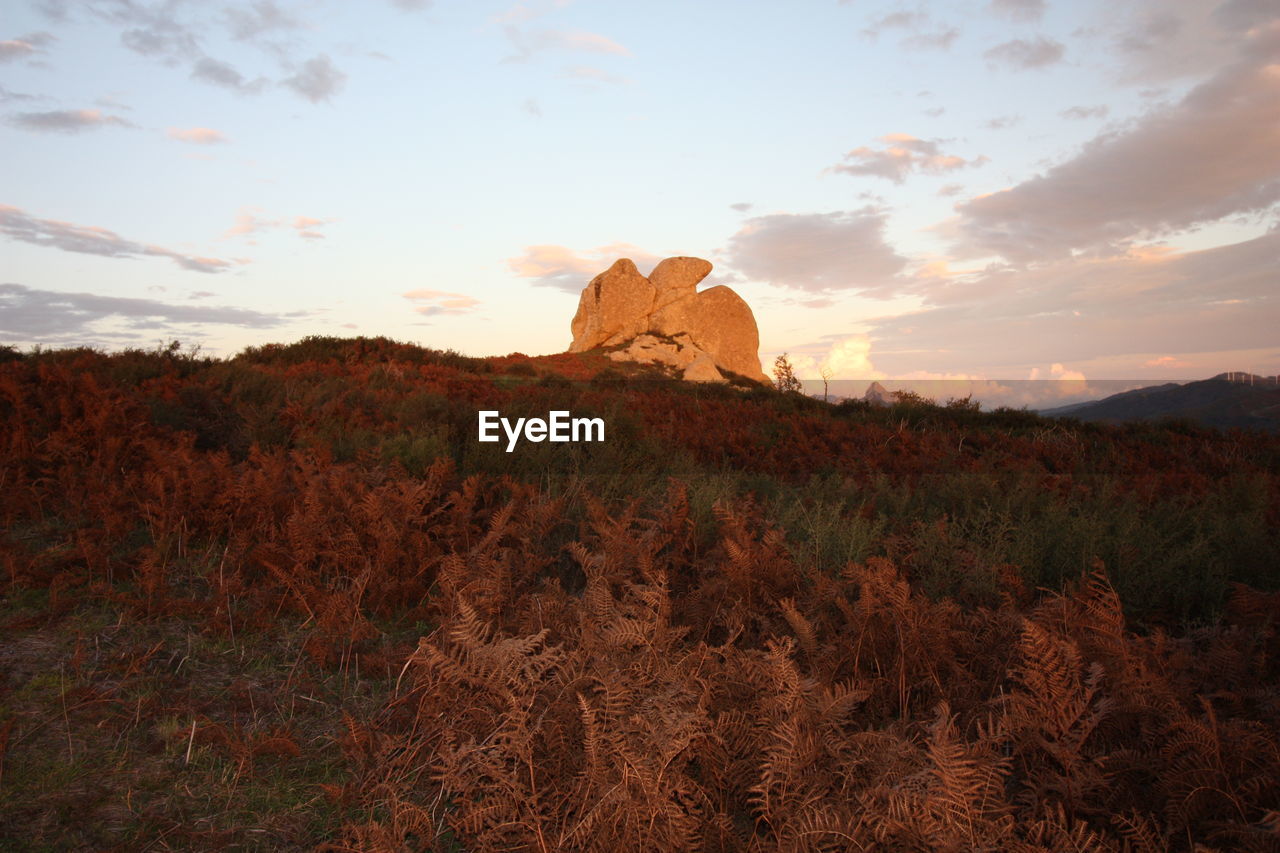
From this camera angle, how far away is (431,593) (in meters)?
4.77

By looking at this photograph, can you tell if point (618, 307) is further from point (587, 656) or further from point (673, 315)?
point (587, 656)

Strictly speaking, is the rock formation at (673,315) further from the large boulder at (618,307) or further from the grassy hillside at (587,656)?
the grassy hillside at (587,656)

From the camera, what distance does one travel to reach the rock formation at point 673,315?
4059cm

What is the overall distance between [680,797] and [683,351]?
37.0 meters

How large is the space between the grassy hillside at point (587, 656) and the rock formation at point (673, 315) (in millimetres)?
33657

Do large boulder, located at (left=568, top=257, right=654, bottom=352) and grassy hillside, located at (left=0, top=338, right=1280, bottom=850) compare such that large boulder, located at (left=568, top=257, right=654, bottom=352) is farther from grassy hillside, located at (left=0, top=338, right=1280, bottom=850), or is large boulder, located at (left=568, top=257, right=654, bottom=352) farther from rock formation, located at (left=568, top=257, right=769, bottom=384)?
grassy hillside, located at (left=0, top=338, right=1280, bottom=850)

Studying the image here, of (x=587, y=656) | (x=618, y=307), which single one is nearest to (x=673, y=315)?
(x=618, y=307)

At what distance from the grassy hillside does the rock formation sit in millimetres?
33657

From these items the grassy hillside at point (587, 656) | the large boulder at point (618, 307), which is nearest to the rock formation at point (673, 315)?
the large boulder at point (618, 307)

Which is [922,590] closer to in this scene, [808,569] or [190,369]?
[808,569]

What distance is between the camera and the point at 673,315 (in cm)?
4100

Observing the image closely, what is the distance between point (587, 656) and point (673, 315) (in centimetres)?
3849

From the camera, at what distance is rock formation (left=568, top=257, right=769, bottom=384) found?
40594 mm

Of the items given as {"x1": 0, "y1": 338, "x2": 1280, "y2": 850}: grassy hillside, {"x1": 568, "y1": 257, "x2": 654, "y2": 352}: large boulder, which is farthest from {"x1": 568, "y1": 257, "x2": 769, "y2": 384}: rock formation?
{"x1": 0, "y1": 338, "x2": 1280, "y2": 850}: grassy hillside
